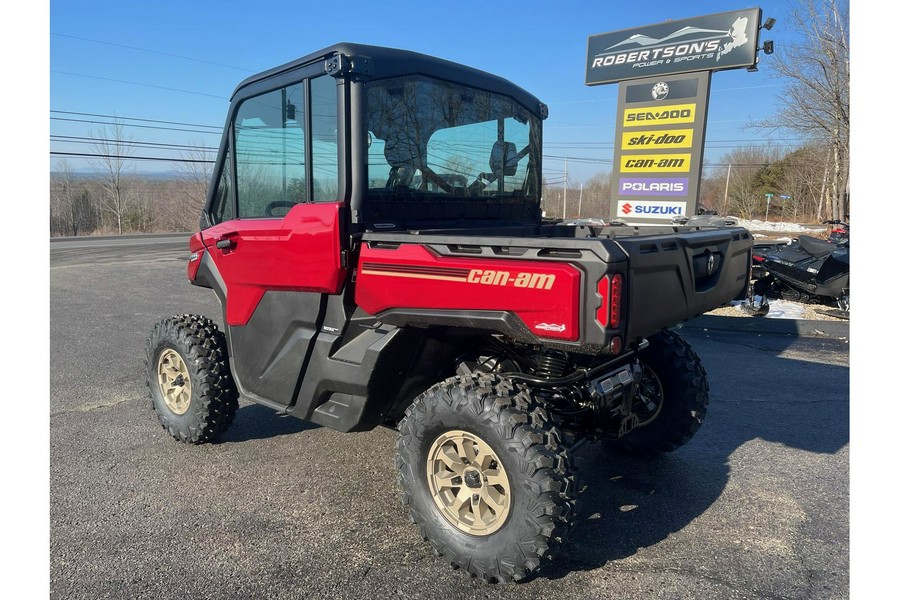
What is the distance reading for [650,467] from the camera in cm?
407

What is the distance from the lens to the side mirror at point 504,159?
4141mm

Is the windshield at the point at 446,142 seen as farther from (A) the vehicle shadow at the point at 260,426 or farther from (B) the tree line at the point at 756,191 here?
(B) the tree line at the point at 756,191

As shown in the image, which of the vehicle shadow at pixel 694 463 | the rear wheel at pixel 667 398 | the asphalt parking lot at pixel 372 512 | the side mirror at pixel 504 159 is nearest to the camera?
the asphalt parking lot at pixel 372 512

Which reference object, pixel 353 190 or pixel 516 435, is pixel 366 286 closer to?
pixel 353 190

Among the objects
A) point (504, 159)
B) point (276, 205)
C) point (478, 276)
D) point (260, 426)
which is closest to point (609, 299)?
point (478, 276)

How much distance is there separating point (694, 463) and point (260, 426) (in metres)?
3.18

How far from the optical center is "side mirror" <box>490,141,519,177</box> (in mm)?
4141

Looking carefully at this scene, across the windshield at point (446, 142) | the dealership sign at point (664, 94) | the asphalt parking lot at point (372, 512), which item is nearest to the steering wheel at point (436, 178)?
the windshield at point (446, 142)

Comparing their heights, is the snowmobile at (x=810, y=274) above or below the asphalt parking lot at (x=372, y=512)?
above

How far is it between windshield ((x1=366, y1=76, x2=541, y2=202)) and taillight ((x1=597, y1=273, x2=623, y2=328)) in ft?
4.98

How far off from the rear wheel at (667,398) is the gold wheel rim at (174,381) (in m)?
3.11

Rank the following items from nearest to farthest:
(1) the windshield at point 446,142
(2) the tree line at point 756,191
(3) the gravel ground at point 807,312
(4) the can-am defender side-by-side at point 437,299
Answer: (4) the can-am defender side-by-side at point 437,299
(1) the windshield at point 446,142
(3) the gravel ground at point 807,312
(2) the tree line at point 756,191

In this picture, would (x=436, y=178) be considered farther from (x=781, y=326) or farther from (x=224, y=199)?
(x=781, y=326)

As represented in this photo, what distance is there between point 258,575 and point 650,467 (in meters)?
2.51
